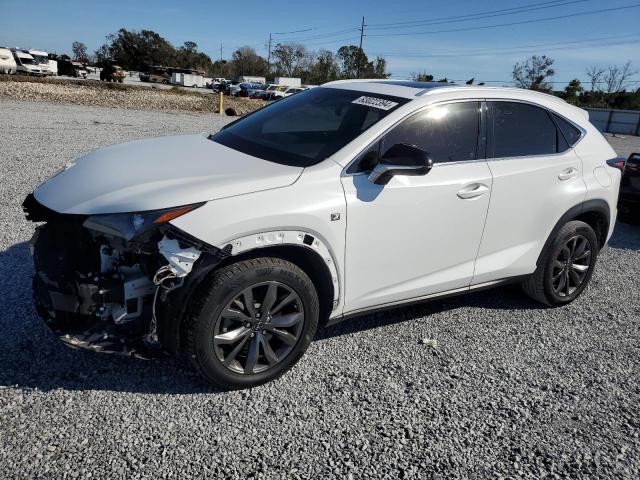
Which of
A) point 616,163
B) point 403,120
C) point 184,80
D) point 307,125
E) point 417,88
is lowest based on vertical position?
point 184,80

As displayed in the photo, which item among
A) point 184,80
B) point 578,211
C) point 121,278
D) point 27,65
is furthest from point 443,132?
point 184,80

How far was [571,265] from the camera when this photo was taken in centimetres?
441

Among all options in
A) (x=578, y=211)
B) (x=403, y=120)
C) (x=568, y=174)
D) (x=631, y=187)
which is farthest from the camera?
(x=631, y=187)

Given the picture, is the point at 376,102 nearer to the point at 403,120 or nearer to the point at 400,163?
the point at 403,120

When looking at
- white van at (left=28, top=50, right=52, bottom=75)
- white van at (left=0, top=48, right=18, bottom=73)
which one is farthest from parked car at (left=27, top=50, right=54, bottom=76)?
white van at (left=0, top=48, right=18, bottom=73)

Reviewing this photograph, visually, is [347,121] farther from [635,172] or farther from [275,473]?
[635,172]

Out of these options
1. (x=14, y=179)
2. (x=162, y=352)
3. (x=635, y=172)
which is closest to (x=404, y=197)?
(x=162, y=352)

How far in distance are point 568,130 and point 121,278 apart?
365 cm

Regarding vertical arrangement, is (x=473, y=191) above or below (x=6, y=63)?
below

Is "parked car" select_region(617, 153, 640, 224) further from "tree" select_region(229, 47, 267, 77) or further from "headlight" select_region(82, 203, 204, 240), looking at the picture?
"tree" select_region(229, 47, 267, 77)

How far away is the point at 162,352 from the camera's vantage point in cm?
278

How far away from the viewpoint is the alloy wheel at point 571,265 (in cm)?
431

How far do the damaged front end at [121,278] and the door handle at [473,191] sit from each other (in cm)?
172

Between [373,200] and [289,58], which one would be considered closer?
[373,200]
